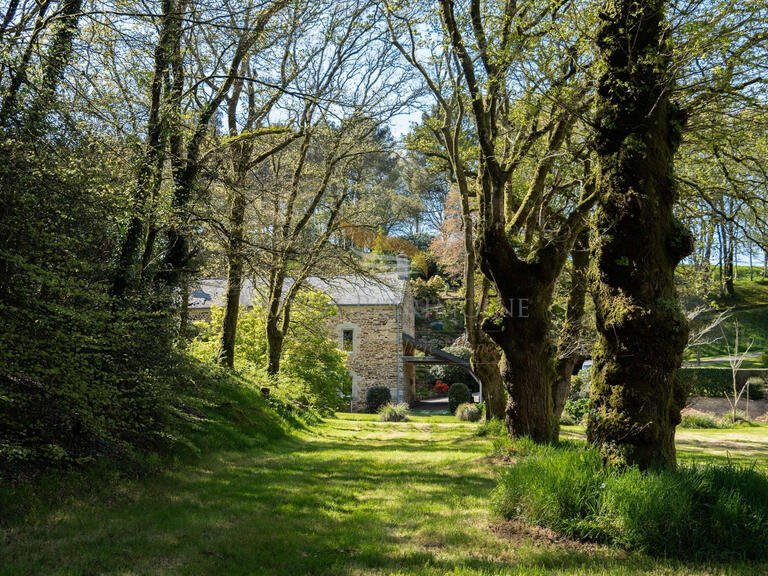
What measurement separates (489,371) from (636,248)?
7068 millimetres

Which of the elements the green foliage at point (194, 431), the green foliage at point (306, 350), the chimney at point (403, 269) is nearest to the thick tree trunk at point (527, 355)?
the green foliage at point (194, 431)

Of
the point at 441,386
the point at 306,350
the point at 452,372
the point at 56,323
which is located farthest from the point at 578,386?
the point at 56,323

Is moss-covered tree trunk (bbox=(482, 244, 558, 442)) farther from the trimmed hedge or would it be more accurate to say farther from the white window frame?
the trimmed hedge

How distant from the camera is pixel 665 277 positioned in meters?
5.05

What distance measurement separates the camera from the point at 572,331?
10.1m

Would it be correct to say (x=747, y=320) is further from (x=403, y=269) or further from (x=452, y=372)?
(x=403, y=269)

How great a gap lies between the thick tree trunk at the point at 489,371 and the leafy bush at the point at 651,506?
661 centimetres

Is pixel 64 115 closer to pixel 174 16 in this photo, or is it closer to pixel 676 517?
pixel 174 16

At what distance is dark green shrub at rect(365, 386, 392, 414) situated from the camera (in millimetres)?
24453

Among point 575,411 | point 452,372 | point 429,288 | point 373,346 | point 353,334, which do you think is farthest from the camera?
point 429,288

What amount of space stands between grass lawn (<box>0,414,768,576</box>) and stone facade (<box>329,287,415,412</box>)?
57.9 ft

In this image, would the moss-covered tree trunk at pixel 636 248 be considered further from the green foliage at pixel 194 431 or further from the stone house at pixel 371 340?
the stone house at pixel 371 340

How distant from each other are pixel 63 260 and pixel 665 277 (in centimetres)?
580

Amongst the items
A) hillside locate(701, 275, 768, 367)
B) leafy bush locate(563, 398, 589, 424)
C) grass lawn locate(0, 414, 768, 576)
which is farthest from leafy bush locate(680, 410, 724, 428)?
hillside locate(701, 275, 768, 367)
